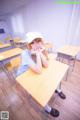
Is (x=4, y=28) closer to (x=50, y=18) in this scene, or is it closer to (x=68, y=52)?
(x=50, y=18)

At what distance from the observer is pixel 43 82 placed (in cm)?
83

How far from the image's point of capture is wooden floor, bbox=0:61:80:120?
1.22 metres

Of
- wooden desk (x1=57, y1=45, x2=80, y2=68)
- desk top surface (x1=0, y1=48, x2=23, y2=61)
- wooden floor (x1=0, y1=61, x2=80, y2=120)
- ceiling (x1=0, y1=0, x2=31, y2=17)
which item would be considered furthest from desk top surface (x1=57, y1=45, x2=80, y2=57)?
ceiling (x1=0, y1=0, x2=31, y2=17)

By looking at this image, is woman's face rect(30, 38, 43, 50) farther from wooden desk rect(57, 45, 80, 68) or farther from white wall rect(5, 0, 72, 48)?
white wall rect(5, 0, 72, 48)

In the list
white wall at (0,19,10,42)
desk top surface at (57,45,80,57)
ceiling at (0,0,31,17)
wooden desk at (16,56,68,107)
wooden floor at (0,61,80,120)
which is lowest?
wooden floor at (0,61,80,120)

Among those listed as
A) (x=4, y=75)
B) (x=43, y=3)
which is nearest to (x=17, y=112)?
(x=4, y=75)

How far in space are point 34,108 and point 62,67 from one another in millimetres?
922

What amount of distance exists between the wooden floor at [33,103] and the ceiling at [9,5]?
12.1 feet

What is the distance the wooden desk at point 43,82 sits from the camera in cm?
68

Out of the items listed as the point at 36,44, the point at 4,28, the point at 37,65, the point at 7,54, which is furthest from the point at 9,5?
the point at 37,65

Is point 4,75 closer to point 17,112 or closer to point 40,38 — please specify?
point 17,112

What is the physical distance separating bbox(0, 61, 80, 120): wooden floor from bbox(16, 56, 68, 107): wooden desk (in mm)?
755

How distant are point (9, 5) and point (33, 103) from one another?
508 centimetres

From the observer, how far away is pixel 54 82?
816mm
